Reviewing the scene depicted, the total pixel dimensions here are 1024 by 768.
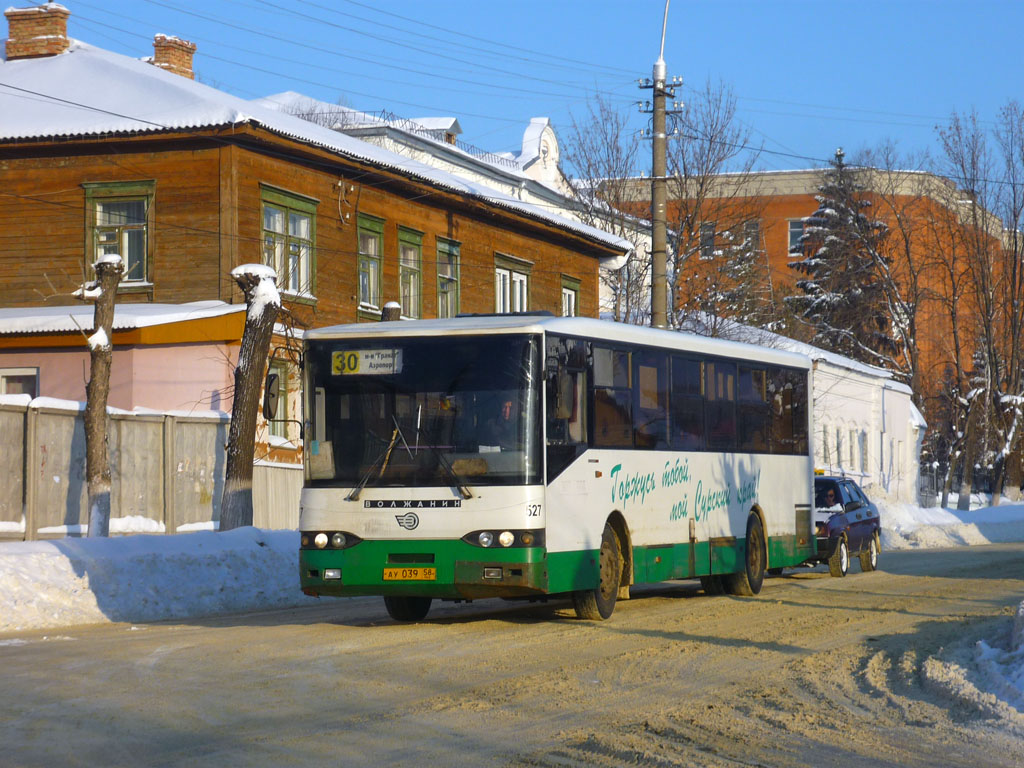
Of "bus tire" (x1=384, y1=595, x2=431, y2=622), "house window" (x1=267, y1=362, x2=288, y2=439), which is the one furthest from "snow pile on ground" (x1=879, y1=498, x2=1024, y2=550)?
"bus tire" (x1=384, y1=595, x2=431, y2=622)

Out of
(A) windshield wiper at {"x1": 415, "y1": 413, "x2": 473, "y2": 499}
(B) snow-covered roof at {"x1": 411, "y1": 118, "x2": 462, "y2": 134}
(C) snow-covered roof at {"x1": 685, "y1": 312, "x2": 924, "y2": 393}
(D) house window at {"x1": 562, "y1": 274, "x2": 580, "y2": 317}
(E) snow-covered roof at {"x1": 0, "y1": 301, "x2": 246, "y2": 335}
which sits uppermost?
(B) snow-covered roof at {"x1": 411, "y1": 118, "x2": 462, "y2": 134}

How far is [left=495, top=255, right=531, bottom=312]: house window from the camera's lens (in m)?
39.3

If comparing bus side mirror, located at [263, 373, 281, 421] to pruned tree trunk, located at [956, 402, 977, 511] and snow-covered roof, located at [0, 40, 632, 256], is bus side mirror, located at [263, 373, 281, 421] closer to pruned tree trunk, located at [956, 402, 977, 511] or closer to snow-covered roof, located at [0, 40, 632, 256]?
snow-covered roof, located at [0, 40, 632, 256]

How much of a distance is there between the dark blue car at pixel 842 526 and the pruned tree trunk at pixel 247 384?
858 centimetres

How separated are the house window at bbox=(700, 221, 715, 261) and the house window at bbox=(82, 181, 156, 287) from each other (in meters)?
22.8

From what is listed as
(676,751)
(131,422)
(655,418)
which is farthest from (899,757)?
(131,422)

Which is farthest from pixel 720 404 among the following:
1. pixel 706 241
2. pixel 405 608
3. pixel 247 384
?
pixel 706 241

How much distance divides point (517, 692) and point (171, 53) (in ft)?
99.2

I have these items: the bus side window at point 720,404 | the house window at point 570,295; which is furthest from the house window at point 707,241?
the bus side window at point 720,404

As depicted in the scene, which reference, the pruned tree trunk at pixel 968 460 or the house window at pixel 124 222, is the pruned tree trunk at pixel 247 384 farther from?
the pruned tree trunk at pixel 968 460

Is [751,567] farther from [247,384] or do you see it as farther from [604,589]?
[247,384]

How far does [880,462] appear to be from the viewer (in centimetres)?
6044

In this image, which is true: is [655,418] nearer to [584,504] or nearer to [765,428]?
[584,504]

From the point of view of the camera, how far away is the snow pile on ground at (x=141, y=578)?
15.3 m
